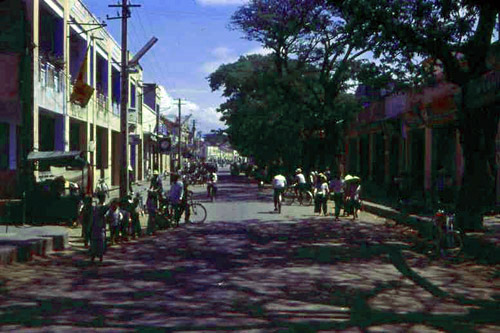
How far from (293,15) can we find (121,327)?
31522 millimetres

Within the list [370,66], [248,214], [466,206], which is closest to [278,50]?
[248,214]

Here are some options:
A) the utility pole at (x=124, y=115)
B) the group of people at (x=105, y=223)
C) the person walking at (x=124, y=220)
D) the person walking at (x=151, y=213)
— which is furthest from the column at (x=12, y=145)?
the person walking at (x=124, y=220)

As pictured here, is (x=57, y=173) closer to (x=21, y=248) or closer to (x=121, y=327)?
(x=21, y=248)

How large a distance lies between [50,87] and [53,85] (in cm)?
50

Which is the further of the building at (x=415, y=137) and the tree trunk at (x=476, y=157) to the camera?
the building at (x=415, y=137)

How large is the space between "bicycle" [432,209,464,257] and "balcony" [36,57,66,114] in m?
15.5

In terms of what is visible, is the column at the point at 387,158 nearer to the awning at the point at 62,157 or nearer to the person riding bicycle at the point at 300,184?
the person riding bicycle at the point at 300,184

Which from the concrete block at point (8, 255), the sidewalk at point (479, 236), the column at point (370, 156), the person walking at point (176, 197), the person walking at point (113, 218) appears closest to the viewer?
the concrete block at point (8, 255)

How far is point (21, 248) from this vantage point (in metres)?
12.9

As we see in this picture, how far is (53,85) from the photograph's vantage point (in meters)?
26.6

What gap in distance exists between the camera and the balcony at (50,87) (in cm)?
2464

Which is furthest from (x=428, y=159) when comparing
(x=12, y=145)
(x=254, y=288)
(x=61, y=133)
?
(x=254, y=288)

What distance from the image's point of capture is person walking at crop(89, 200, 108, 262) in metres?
12.5

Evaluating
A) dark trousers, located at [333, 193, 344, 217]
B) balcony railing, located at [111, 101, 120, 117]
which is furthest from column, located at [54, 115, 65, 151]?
balcony railing, located at [111, 101, 120, 117]
